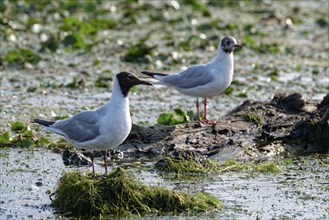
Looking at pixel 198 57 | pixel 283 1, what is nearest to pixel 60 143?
pixel 198 57

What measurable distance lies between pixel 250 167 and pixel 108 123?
7.67ft

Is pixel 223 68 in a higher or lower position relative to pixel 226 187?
higher

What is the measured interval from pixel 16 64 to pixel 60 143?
19.6ft

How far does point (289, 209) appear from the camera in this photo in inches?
378

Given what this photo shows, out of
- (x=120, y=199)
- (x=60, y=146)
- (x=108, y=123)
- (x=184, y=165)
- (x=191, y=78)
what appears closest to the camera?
(x=120, y=199)

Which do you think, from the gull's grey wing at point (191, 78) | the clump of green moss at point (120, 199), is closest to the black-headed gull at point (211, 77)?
the gull's grey wing at point (191, 78)

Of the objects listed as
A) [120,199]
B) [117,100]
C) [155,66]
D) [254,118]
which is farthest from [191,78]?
[120,199]

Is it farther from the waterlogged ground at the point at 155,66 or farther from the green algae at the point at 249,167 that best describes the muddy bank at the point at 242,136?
the waterlogged ground at the point at 155,66

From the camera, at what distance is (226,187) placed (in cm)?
1053

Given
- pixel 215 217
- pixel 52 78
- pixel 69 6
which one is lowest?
pixel 215 217

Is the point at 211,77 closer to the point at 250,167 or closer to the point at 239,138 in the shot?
the point at 239,138

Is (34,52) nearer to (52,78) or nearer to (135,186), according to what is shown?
(52,78)

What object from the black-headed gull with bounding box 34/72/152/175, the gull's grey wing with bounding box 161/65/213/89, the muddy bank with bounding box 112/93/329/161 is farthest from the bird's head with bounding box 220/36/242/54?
the black-headed gull with bounding box 34/72/152/175

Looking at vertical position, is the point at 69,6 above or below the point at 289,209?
above
